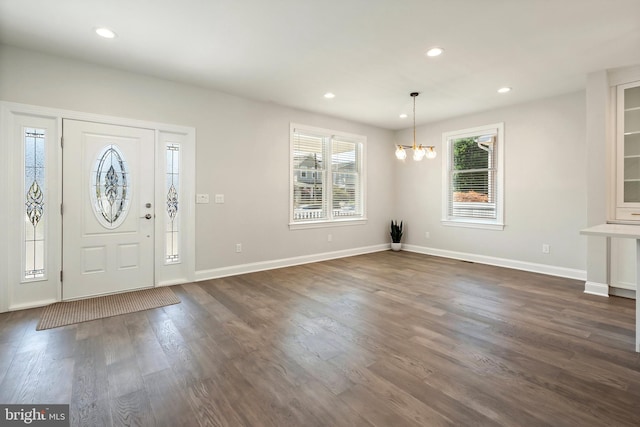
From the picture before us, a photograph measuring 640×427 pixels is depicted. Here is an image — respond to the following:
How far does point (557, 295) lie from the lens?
Result: 3.77 meters

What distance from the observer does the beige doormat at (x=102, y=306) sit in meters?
3.00

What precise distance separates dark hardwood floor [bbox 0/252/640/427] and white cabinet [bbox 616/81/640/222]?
3.79 feet

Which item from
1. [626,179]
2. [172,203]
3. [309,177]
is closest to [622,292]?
[626,179]

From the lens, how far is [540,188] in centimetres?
493

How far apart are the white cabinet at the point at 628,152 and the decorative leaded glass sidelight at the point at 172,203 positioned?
588cm

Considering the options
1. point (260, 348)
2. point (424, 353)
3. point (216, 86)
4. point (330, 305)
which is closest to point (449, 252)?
point (330, 305)

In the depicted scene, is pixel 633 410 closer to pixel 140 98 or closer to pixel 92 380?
pixel 92 380

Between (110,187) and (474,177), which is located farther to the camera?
(474,177)

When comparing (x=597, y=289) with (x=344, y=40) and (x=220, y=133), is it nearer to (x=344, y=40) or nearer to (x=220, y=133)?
(x=344, y=40)

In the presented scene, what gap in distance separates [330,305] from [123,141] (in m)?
3.34

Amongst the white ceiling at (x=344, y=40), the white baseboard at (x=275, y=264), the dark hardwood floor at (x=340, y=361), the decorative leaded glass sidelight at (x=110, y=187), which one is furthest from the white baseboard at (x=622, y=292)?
the decorative leaded glass sidelight at (x=110, y=187)

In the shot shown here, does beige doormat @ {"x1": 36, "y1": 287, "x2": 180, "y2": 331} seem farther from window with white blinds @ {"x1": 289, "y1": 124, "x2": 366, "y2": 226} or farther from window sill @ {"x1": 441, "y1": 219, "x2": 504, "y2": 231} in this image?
Result: window sill @ {"x1": 441, "y1": 219, "x2": 504, "y2": 231}

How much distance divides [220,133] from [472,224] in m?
4.87

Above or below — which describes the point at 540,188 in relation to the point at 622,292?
above
